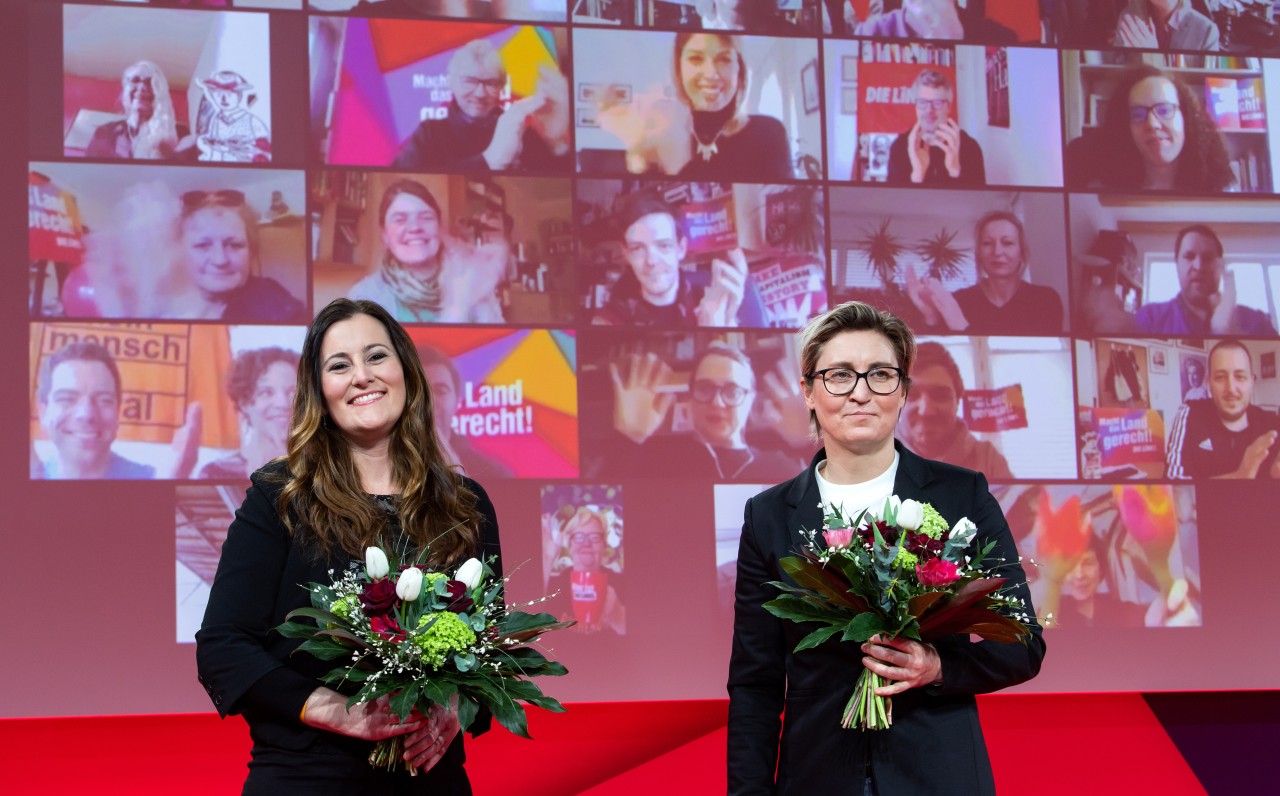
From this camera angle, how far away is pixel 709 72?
13.8ft

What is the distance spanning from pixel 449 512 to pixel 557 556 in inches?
66.2

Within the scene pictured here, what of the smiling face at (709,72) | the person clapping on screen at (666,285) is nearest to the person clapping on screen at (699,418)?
the person clapping on screen at (666,285)

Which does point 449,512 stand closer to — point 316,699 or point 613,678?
point 316,699

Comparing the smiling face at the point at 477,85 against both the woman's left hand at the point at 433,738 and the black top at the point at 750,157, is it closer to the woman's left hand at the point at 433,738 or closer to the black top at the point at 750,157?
the black top at the point at 750,157

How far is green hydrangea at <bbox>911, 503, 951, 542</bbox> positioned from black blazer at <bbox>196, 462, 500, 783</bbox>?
820mm

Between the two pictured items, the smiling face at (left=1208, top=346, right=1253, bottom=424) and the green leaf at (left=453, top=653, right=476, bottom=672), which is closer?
the green leaf at (left=453, top=653, right=476, bottom=672)

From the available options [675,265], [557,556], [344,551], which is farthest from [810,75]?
[344,551]

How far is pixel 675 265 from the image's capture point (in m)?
4.11

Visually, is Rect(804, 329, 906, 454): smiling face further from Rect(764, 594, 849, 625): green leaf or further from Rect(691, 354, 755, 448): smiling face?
Rect(691, 354, 755, 448): smiling face

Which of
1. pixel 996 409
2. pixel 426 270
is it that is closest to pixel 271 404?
pixel 426 270

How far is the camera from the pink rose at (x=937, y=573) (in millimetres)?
1975

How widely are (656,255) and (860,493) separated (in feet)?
6.35

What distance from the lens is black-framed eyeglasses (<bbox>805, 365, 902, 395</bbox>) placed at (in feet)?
7.45

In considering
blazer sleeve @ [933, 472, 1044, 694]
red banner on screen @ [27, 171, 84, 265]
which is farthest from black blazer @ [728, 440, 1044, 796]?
red banner on screen @ [27, 171, 84, 265]
